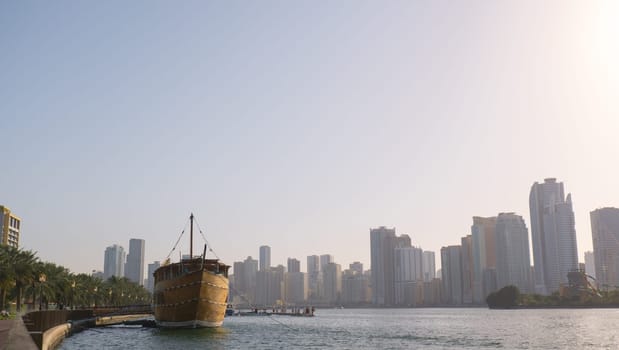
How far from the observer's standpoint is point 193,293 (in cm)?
6481

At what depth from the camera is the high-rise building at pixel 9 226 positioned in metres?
166

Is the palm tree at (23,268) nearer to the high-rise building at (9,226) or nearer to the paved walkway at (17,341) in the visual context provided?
the paved walkway at (17,341)

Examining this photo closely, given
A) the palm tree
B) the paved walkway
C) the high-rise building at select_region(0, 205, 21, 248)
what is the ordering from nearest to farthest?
the paved walkway, the palm tree, the high-rise building at select_region(0, 205, 21, 248)

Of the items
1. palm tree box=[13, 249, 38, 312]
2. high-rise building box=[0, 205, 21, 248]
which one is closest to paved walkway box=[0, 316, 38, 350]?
palm tree box=[13, 249, 38, 312]

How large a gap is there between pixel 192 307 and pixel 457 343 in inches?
1099

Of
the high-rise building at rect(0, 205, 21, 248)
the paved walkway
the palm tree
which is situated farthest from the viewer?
the high-rise building at rect(0, 205, 21, 248)

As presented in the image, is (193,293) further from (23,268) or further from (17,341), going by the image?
(17,341)

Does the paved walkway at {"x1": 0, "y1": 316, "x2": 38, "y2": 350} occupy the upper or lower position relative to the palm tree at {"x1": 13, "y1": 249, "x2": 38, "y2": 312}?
lower

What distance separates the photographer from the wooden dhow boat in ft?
212

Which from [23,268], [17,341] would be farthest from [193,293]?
[17,341]

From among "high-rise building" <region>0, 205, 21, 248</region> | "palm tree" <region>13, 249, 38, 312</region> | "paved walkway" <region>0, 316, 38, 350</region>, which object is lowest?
"paved walkway" <region>0, 316, 38, 350</region>

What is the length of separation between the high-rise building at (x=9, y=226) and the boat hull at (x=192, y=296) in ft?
362

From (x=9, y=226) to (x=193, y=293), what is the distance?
13041 centimetres

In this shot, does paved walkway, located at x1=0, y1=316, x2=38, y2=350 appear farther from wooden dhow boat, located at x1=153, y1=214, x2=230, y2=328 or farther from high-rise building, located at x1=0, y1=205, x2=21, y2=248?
high-rise building, located at x1=0, y1=205, x2=21, y2=248
